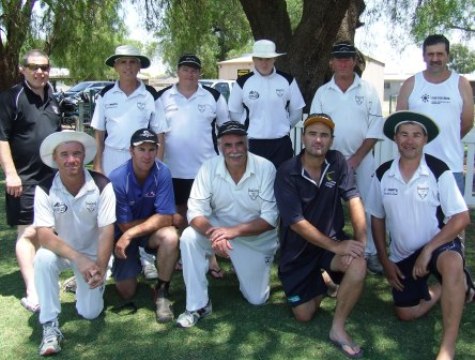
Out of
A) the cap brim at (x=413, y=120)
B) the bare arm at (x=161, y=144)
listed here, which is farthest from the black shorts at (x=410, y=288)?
the bare arm at (x=161, y=144)

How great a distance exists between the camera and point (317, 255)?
426 centimetres

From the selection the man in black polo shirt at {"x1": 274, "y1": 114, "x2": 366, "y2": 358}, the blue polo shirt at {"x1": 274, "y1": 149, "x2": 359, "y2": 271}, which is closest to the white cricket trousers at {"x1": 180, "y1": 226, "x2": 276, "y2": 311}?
the man in black polo shirt at {"x1": 274, "y1": 114, "x2": 366, "y2": 358}

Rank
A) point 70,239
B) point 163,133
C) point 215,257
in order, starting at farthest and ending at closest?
point 215,257
point 163,133
point 70,239

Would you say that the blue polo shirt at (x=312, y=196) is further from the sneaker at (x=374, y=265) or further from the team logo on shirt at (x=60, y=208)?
the team logo on shirt at (x=60, y=208)

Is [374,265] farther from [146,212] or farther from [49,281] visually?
[49,281]

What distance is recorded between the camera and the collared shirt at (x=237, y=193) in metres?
4.42

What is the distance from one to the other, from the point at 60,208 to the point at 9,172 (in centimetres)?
69

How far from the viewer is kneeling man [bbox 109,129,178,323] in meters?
4.38

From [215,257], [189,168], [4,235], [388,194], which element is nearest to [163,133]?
[189,168]

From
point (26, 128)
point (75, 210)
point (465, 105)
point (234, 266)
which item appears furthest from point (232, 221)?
point (465, 105)

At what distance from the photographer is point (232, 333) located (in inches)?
161

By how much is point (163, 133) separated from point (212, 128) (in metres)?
0.50

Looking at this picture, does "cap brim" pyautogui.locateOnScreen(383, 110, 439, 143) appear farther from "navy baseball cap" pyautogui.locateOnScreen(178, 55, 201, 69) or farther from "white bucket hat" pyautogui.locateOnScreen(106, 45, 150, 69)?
"white bucket hat" pyautogui.locateOnScreen(106, 45, 150, 69)

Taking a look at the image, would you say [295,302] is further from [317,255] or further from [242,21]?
[242,21]
